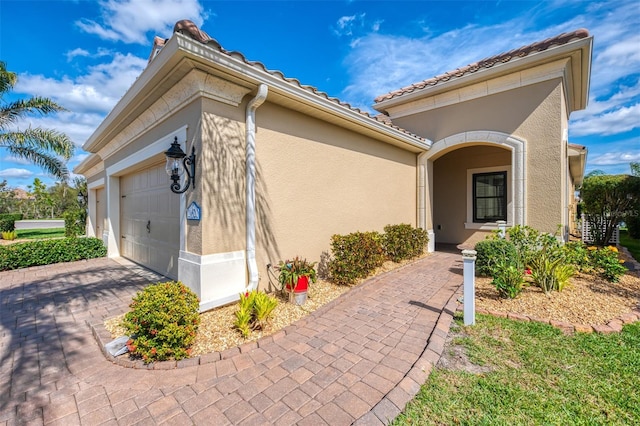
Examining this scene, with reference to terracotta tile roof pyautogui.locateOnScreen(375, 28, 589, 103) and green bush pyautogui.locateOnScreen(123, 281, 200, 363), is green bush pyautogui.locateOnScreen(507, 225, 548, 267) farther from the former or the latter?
green bush pyautogui.locateOnScreen(123, 281, 200, 363)

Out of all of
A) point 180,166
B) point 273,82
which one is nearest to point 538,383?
point 273,82

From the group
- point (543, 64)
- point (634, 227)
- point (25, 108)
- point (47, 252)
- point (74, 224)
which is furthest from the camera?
point (634, 227)

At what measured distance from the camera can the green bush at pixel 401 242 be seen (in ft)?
24.0

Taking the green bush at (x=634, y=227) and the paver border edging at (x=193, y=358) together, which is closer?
the paver border edging at (x=193, y=358)

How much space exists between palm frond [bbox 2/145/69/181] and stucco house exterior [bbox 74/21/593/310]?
2564 mm

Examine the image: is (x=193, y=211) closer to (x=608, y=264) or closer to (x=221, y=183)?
(x=221, y=183)

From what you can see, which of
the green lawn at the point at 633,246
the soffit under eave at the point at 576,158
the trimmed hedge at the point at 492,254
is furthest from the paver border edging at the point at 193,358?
the green lawn at the point at 633,246

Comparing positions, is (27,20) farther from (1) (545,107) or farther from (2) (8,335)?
(1) (545,107)

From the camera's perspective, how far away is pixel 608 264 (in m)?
5.55

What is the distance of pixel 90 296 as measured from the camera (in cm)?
529

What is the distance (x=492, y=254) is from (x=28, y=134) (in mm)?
16272

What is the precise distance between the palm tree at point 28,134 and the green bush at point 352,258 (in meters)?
11.9

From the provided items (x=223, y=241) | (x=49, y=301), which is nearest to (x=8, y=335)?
(x=49, y=301)

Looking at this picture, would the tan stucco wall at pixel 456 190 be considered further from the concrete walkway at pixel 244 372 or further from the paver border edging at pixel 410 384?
the paver border edging at pixel 410 384
